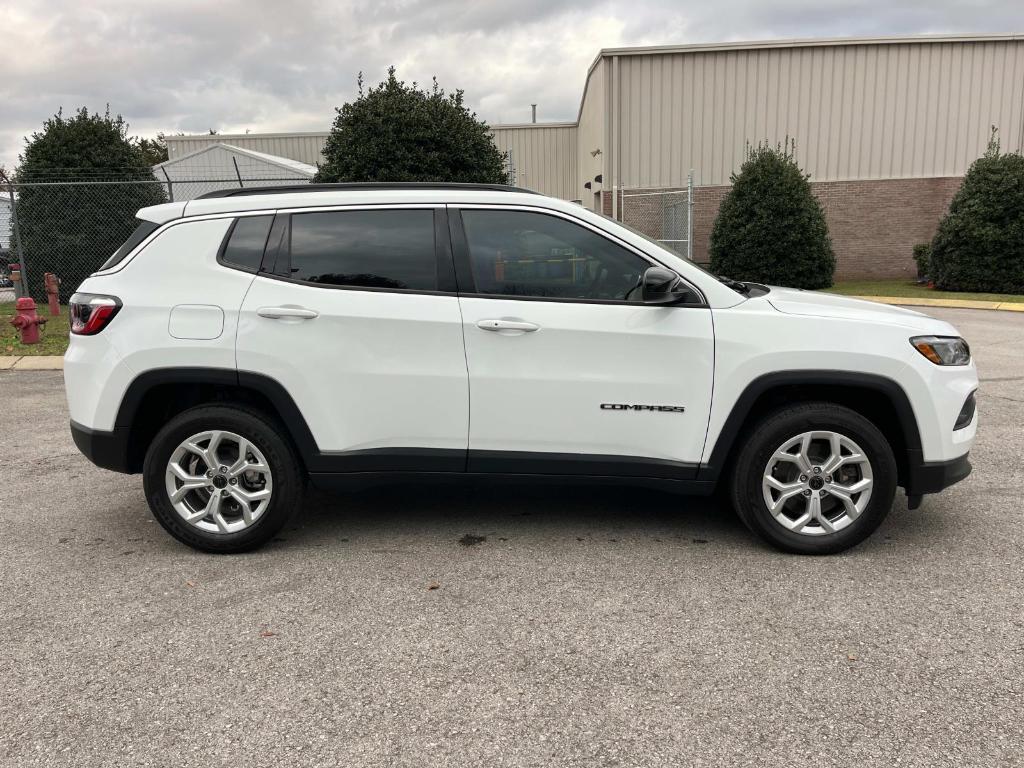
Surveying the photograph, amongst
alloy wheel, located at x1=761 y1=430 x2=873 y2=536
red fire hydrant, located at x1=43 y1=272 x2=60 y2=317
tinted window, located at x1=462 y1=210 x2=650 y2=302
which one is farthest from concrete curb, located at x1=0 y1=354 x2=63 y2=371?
alloy wheel, located at x1=761 y1=430 x2=873 y2=536

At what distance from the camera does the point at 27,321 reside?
35.9 feet

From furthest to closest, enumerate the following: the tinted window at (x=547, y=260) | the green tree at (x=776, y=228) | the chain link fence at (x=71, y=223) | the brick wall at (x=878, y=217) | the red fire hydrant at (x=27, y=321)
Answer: the brick wall at (x=878, y=217) < the green tree at (x=776, y=228) < the chain link fence at (x=71, y=223) < the red fire hydrant at (x=27, y=321) < the tinted window at (x=547, y=260)

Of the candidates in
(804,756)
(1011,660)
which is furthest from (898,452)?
(804,756)

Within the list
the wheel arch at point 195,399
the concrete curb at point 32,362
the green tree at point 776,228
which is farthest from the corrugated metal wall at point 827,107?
the wheel arch at point 195,399

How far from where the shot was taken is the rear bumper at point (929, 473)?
3.92 m

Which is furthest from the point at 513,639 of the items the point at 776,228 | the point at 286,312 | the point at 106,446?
the point at 776,228

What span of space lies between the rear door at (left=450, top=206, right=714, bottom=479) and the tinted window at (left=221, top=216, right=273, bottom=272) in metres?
1.01

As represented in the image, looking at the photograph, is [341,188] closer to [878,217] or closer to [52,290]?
[52,290]

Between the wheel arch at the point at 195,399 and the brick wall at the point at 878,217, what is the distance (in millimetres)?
20844

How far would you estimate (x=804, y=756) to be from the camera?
2.47m

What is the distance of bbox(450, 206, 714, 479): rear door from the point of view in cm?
391

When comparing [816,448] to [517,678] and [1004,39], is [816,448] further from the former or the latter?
[1004,39]

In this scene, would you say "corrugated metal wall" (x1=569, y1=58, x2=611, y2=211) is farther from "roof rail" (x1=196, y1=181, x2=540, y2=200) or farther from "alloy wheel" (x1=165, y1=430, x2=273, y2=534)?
"alloy wheel" (x1=165, y1=430, x2=273, y2=534)

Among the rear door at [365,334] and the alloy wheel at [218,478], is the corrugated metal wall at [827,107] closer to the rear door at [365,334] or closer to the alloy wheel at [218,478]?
the rear door at [365,334]
